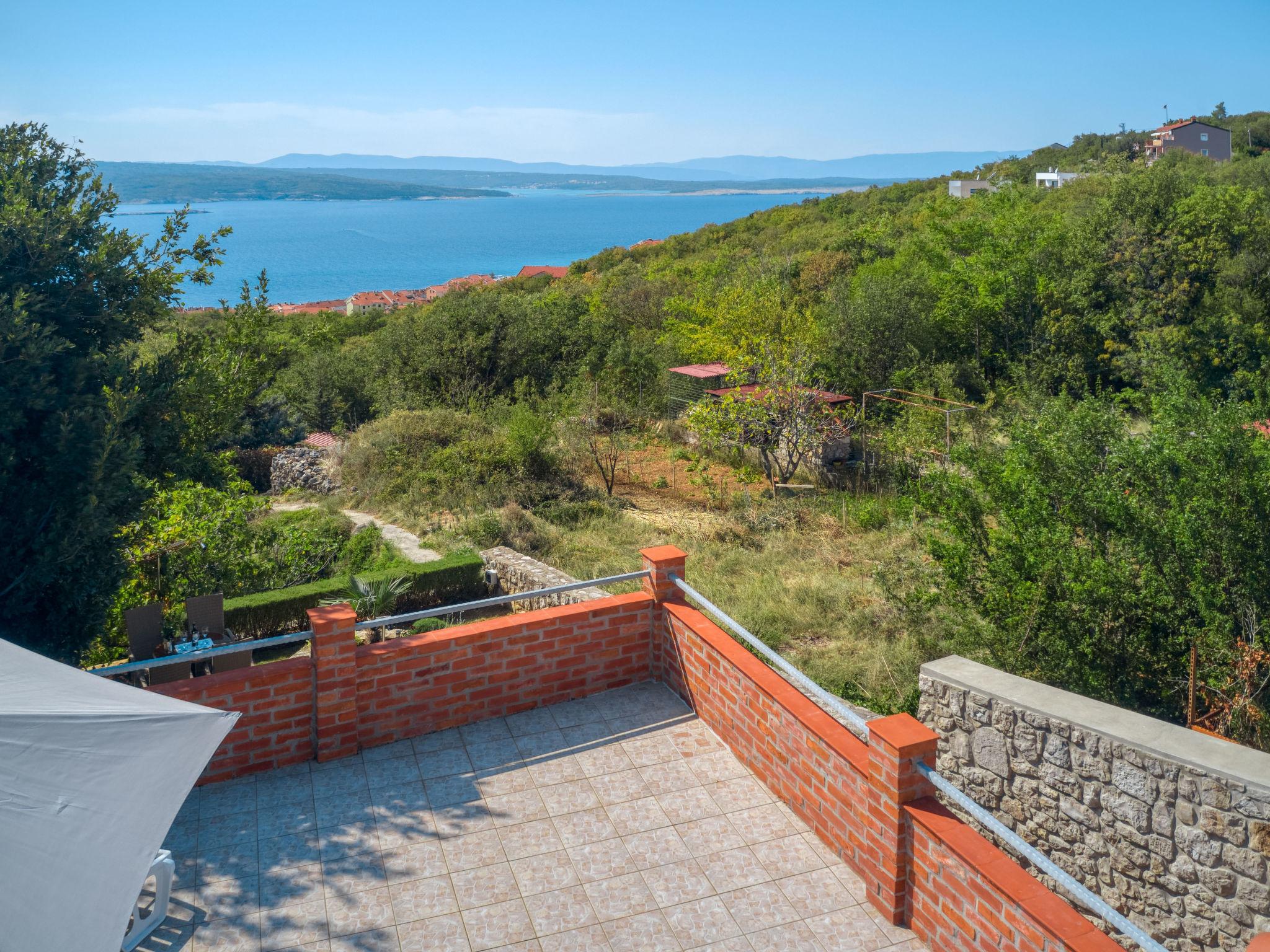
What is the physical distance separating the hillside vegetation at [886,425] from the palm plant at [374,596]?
2.68 m

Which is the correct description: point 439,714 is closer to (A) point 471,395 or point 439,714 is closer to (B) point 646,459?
(B) point 646,459

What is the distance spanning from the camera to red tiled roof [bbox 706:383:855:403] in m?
18.9

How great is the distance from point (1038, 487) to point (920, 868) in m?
4.75

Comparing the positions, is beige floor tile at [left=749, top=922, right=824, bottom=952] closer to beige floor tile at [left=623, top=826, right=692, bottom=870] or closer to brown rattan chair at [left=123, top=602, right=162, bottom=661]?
beige floor tile at [left=623, top=826, right=692, bottom=870]

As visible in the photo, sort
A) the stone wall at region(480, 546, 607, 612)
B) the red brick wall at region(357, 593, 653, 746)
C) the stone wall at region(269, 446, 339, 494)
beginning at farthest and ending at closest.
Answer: the stone wall at region(269, 446, 339, 494)
the stone wall at region(480, 546, 607, 612)
the red brick wall at region(357, 593, 653, 746)

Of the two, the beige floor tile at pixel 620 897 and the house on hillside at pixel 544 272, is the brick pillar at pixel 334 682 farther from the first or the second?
the house on hillside at pixel 544 272

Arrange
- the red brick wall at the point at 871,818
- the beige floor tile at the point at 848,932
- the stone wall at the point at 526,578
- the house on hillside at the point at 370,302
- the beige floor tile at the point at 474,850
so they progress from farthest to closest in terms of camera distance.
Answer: the house on hillside at the point at 370,302, the stone wall at the point at 526,578, the beige floor tile at the point at 474,850, the beige floor tile at the point at 848,932, the red brick wall at the point at 871,818

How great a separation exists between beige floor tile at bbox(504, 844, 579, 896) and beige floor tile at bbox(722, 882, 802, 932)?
81 cm

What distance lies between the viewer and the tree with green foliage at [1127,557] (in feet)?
22.1

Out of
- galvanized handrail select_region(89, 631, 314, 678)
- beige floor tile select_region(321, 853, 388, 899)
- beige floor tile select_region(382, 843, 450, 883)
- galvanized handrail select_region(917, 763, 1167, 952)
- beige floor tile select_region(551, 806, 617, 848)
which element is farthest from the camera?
galvanized handrail select_region(89, 631, 314, 678)

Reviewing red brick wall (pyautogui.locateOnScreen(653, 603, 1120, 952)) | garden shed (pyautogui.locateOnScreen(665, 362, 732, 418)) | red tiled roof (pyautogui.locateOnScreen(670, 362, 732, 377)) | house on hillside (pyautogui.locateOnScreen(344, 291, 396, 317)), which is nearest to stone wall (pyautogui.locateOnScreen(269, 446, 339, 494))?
garden shed (pyautogui.locateOnScreen(665, 362, 732, 418))

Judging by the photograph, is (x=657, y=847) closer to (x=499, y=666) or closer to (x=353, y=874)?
(x=353, y=874)

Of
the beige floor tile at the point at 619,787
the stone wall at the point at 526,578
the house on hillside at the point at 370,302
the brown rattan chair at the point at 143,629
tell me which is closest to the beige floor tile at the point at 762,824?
the beige floor tile at the point at 619,787

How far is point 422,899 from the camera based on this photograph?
4594mm
